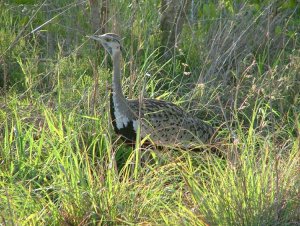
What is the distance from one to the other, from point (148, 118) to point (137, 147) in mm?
1081

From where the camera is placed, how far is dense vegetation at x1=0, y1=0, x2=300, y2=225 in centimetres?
380

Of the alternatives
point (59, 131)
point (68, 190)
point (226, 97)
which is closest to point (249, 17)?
point (226, 97)

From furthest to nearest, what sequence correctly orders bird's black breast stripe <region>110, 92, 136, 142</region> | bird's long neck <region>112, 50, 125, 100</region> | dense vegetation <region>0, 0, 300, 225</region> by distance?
1. bird's long neck <region>112, 50, 125, 100</region>
2. bird's black breast stripe <region>110, 92, 136, 142</region>
3. dense vegetation <region>0, 0, 300, 225</region>

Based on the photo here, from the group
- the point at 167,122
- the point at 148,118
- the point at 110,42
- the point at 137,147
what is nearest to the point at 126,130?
the point at 148,118

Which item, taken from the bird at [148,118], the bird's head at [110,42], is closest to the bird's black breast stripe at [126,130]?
the bird at [148,118]

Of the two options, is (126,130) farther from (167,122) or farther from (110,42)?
(110,42)

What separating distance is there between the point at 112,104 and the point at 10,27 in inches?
76.2

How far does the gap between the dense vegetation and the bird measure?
9 cm

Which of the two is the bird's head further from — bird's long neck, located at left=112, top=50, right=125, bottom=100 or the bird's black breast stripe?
the bird's black breast stripe

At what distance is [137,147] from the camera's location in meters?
4.10

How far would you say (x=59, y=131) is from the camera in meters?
4.39

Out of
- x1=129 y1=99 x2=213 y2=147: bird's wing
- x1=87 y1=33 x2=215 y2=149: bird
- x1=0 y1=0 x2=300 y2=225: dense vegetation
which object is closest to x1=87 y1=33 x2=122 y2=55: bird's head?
x1=87 y1=33 x2=215 y2=149: bird

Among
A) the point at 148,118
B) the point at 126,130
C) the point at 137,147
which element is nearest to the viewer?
the point at 137,147

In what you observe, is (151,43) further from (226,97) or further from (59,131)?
(59,131)
